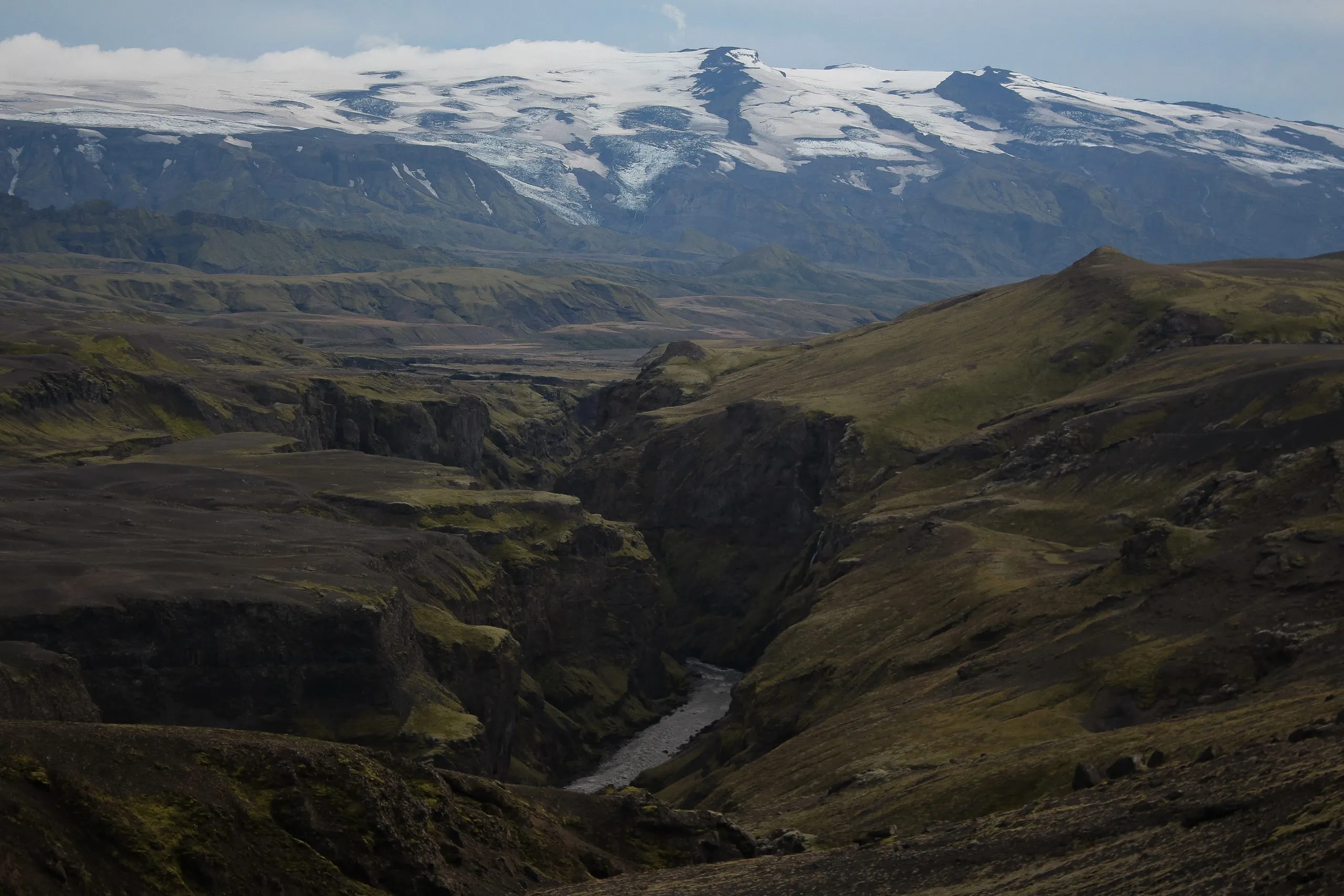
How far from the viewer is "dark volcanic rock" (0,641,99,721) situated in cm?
10106

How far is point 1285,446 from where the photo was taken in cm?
15850

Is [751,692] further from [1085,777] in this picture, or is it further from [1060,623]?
[1085,777]

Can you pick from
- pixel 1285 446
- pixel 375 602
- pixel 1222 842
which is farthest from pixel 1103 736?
pixel 1285 446

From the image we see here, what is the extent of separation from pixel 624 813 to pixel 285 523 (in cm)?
9406

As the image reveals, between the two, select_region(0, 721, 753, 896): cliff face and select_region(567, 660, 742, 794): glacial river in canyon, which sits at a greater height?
select_region(0, 721, 753, 896): cliff face

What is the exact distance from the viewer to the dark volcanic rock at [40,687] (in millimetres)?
101062

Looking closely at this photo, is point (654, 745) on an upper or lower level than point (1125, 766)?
lower

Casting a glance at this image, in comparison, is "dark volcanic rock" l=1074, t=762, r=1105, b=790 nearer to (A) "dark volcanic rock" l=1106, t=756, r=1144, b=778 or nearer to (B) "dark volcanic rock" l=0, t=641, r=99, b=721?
(A) "dark volcanic rock" l=1106, t=756, r=1144, b=778

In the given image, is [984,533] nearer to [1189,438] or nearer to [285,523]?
[1189,438]

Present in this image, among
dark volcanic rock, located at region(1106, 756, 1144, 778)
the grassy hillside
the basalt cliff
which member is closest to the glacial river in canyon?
the basalt cliff

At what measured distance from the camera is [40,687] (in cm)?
10500

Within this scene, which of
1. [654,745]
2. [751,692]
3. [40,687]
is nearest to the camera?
[40,687]

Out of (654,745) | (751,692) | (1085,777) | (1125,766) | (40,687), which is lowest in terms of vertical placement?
(654,745)

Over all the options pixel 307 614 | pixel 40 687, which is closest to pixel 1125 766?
pixel 40 687
